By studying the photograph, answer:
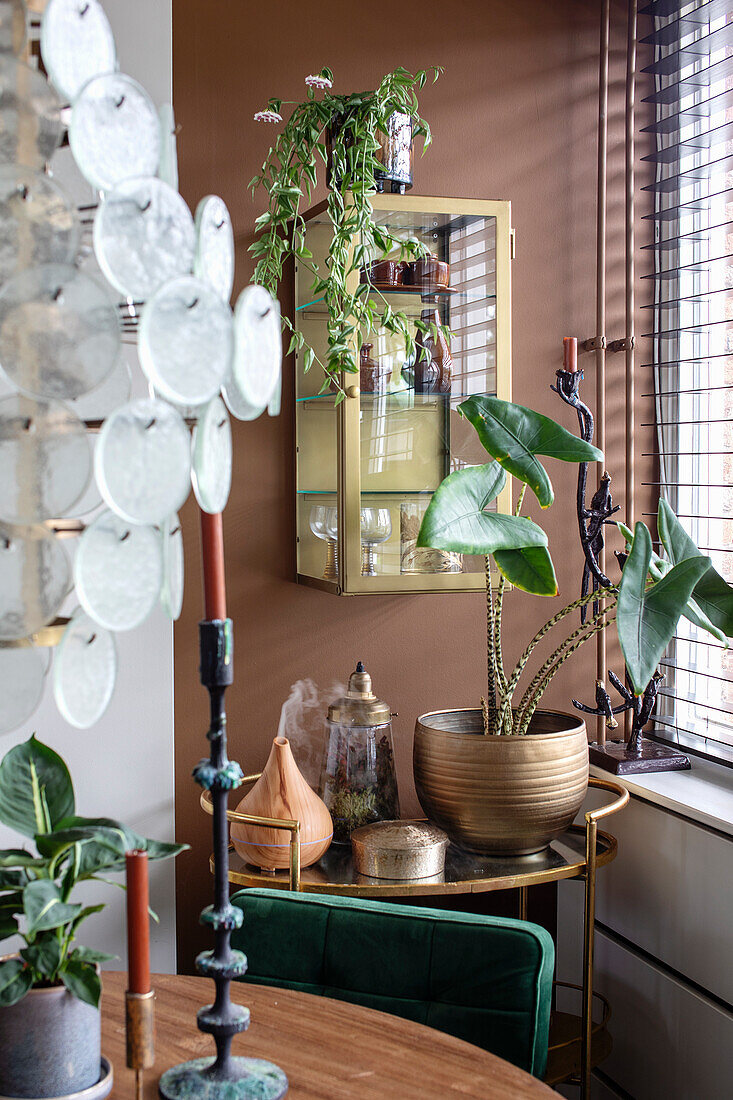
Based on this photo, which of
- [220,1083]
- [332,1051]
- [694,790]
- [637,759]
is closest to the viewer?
[220,1083]

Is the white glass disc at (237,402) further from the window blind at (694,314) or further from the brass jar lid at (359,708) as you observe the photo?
the window blind at (694,314)

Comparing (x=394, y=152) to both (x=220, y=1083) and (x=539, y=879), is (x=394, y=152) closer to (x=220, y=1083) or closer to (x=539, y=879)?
(x=539, y=879)

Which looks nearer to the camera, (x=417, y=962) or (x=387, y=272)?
(x=417, y=962)

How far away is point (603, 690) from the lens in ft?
7.22

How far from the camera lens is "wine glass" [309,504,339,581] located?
6.61 ft

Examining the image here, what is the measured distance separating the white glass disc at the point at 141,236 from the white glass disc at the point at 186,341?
0.13 ft

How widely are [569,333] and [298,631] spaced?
0.97 meters

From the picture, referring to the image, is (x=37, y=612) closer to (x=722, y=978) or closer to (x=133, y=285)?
(x=133, y=285)

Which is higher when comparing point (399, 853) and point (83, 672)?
point (83, 672)

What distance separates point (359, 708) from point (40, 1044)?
3.74 ft

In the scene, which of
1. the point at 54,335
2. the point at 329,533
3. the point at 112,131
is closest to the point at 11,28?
the point at 112,131

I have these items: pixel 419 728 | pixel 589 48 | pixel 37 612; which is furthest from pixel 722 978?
pixel 589 48

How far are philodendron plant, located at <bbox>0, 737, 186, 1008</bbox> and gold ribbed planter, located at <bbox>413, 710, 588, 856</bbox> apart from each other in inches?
37.0

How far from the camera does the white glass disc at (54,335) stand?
62 cm
